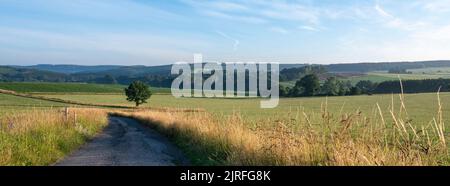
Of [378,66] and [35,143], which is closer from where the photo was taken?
[35,143]

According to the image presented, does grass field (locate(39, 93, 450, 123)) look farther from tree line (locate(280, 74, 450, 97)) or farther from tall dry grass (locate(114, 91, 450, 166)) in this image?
tree line (locate(280, 74, 450, 97))

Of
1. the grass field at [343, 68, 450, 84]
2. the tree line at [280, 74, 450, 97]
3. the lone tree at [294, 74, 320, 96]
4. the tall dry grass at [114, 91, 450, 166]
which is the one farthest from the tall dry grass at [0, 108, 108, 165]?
the lone tree at [294, 74, 320, 96]

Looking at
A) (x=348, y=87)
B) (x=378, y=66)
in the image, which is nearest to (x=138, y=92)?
(x=348, y=87)

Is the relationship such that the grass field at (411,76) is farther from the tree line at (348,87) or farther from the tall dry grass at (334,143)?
the tall dry grass at (334,143)

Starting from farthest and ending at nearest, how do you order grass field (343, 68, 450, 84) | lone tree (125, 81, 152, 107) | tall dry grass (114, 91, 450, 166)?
grass field (343, 68, 450, 84), lone tree (125, 81, 152, 107), tall dry grass (114, 91, 450, 166)

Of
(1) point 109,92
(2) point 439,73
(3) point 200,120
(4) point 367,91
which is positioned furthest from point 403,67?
(3) point 200,120

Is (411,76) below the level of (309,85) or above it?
above

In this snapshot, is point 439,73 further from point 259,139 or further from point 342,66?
point 259,139

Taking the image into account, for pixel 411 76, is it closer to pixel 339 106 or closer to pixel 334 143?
pixel 339 106

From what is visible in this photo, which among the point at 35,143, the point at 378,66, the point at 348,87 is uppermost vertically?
the point at 378,66

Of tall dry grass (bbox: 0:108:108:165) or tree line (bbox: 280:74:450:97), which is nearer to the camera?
tall dry grass (bbox: 0:108:108:165)

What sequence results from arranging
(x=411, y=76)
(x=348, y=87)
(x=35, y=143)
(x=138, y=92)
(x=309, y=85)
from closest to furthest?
1. (x=35, y=143)
2. (x=138, y=92)
3. (x=348, y=87)
4. (x=411, y=76)
5. (x=309, y=85)

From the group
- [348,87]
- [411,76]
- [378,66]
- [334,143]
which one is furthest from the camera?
[378,66]

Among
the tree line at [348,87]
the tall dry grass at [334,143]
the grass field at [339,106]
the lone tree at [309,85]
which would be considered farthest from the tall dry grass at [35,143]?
the lone tree at [309,85]
